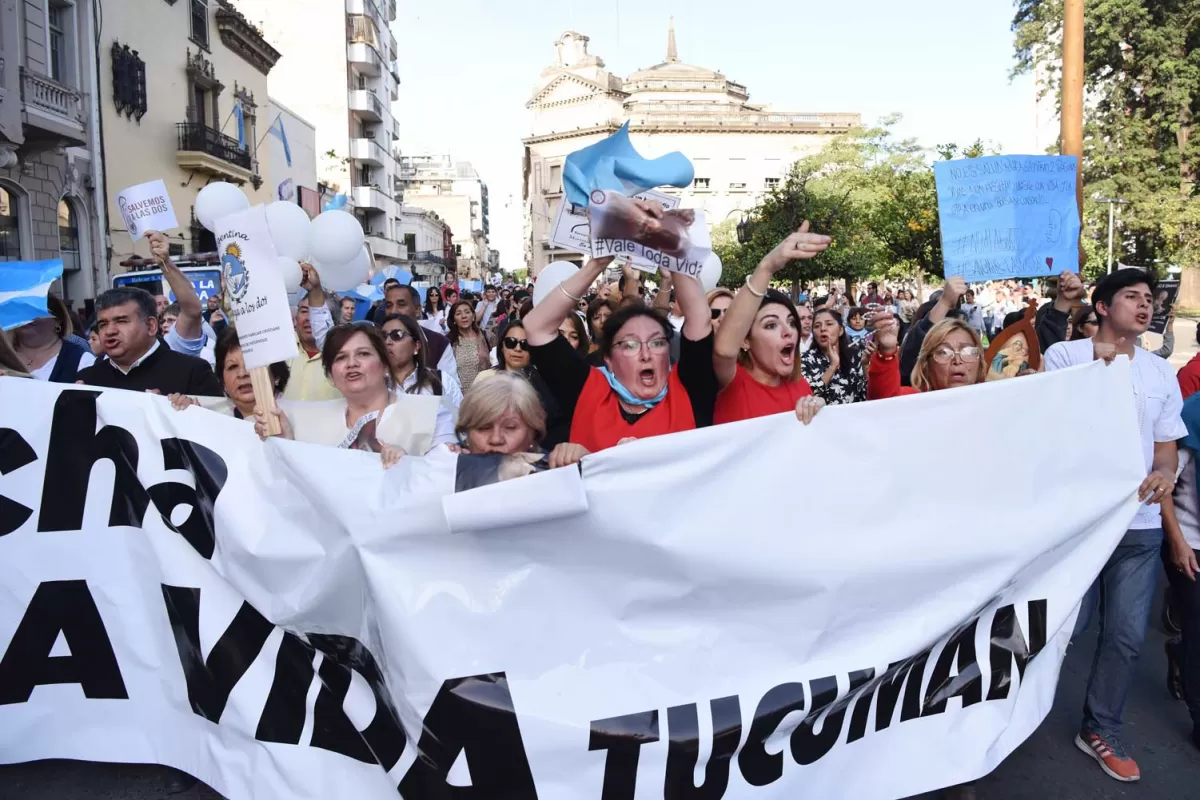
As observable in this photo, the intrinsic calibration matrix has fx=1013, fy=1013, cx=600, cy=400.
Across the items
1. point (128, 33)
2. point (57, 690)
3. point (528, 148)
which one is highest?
point (528, 148)

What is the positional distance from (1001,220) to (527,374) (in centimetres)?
246

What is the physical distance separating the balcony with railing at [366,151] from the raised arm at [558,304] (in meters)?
50.0

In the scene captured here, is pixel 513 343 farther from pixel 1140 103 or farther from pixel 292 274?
pixel 1140 103

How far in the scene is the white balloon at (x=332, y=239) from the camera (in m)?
8.40

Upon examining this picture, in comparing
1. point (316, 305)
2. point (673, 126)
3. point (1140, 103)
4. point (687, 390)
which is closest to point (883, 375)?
point (687, 390)

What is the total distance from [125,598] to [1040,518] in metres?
3.06

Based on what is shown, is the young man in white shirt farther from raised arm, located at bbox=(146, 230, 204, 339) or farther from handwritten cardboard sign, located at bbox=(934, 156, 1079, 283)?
raised arm, located at bbox=(146, 230, 204, 339)

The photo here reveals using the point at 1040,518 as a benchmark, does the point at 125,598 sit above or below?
below

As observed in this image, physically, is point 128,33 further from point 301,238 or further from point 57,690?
point 57,690

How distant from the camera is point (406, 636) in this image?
110 inches

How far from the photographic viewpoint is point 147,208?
5809 mm

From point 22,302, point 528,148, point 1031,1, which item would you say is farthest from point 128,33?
point 528,148

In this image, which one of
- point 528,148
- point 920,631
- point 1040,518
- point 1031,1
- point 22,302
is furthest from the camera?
point 528,148

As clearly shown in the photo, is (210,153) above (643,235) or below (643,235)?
above
